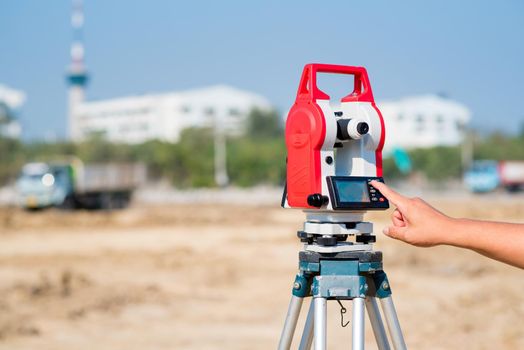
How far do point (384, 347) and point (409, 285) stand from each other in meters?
7.66

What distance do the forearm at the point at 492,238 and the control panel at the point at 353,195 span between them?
0.55 m

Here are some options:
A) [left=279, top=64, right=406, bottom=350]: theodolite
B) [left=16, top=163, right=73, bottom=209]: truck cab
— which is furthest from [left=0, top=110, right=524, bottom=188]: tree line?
[left=279, top=64, right=406, bottom=350]: theodolite

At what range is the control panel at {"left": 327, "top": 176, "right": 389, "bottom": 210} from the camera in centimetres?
232

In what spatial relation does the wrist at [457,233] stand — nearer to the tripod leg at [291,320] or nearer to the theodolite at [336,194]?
the theodolite at [336,194]

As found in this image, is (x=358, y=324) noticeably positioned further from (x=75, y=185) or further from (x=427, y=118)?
(x=427, y=118)

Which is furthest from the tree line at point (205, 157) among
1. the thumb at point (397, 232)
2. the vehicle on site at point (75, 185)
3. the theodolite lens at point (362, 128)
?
the thumb at point (397, 232)

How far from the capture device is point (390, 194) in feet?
6.79

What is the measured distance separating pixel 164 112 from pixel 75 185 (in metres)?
58.0

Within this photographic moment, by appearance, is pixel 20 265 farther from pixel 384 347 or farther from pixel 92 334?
pixel 384 347

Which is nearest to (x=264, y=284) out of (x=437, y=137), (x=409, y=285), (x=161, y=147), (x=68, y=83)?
(x=409, y=285)

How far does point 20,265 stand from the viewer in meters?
13.1

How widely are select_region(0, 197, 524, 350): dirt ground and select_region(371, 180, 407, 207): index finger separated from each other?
3984 millimetres

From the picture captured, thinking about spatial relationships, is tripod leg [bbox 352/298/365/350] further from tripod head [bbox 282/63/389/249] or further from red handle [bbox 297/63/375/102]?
red handle [bbox 297/63/375/102]

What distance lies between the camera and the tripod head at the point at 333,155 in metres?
2.33
